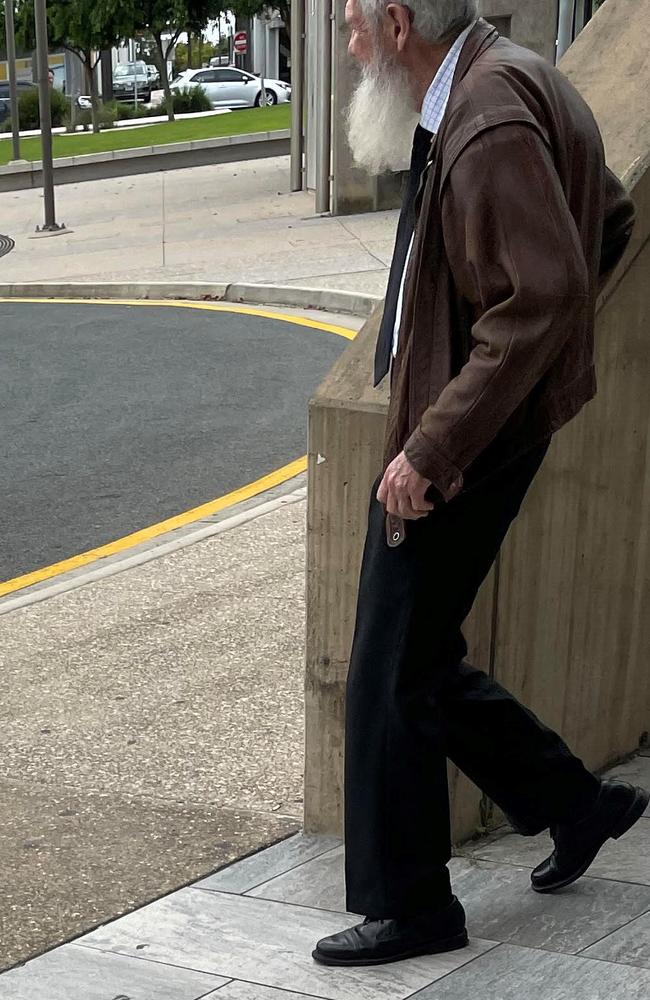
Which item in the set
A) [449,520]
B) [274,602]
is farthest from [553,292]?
[274,602]

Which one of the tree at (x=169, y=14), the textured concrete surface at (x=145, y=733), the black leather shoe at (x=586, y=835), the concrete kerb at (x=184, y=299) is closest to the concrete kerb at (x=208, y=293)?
the concrete kerb at (x=184, y=299)

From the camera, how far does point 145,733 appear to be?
4.34 metres

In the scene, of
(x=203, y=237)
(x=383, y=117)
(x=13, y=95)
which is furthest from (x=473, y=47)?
(x=13, y=95)

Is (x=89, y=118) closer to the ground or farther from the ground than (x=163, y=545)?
farther from the ground

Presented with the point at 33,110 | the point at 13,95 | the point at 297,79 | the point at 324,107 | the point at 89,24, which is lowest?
the point at 33,110

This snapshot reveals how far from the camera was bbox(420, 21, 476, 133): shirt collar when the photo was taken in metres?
2.58

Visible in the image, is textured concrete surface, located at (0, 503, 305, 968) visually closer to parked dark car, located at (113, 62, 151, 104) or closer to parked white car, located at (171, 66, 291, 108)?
parked white car, located at (171, 66, 291, 108)

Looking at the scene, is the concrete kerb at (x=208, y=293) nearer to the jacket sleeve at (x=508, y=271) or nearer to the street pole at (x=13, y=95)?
the jacket sleeve at (x=508, y=271)

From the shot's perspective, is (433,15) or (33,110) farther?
(33,110)

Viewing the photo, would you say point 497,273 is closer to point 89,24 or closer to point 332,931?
point 332,931

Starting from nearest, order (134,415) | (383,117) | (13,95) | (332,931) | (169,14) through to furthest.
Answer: (383,117), (332,931), (134,415), (13,95), (169,14)

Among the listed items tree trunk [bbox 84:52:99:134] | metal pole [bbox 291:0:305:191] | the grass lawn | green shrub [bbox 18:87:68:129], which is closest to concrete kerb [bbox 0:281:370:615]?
metal pole [bbox 291:0:305:191]

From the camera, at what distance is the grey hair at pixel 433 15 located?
8.38 ft

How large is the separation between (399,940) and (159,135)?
98.3 feet
